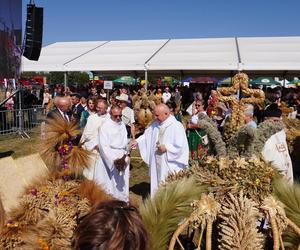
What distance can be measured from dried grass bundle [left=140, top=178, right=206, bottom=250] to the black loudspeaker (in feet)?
40.1

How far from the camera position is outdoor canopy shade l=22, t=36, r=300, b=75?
14734 mm

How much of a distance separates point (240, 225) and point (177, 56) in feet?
49.2

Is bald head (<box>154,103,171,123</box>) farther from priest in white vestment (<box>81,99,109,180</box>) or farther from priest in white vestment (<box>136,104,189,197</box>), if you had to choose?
priest in white vestment (<box>81,99,109,180</box>)

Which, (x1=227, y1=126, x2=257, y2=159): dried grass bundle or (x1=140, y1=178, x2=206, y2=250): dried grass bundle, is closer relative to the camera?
(x1=140, y1=178, x2=206, y2=250): dried grass bundle

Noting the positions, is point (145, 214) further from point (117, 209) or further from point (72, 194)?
point (117, 209)

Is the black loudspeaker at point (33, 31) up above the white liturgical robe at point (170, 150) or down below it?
above

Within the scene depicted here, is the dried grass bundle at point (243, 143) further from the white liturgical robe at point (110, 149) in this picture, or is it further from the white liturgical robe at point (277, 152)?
the white liturgical robe at point (110, 149)

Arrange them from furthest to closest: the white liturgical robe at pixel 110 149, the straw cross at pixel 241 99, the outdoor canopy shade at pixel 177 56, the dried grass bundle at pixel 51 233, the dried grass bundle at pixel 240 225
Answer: the outdoor canopy shade at pixel 177 56
the white liturgical robe at pixel 110 149
the straw cross at pixel 241 99
the dried grass bundle at pixel 240 225
the dried grass bundle at pixel 51 233

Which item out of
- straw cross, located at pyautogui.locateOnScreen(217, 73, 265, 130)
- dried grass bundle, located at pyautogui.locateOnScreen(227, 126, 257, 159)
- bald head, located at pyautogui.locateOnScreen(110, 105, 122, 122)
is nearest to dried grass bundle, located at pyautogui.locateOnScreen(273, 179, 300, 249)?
dried grass bundle, located at pyautogui.locateOnScreen(227, 126, 257, 159)

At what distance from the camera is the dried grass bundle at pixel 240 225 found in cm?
→ 200

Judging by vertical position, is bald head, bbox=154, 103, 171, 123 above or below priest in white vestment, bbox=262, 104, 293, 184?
above

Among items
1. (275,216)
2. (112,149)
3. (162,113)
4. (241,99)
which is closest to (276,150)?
(241,99)

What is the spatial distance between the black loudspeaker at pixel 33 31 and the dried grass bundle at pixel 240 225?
12.4 m

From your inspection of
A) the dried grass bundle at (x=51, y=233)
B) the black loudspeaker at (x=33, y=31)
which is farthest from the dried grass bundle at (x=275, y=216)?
the black loudspeaker at (x=33, y=31)
